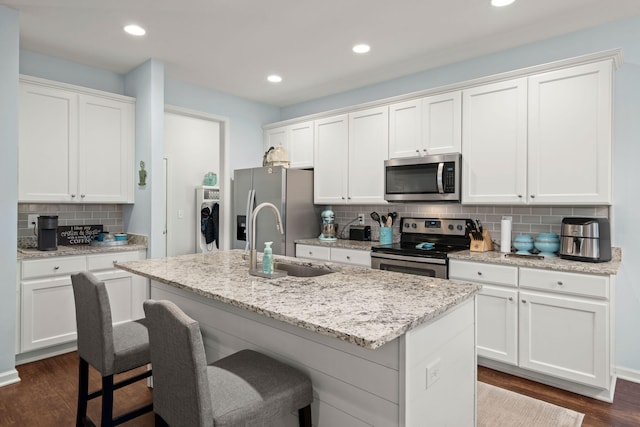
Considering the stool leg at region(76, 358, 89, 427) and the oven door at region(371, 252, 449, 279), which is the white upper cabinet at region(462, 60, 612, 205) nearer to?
the oven door at region(371, 252, 449, 279)

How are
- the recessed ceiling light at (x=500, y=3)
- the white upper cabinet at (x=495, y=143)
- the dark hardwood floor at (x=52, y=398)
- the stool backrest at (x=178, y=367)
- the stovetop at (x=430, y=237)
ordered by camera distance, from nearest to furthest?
the stool backrest at (x=178, y=367) → the dark hardwood floor at (x=52, y=398) → the recessed ceiling light at (x=500, y=3) → the white upper cabinet at (x=495, y=143) → the stovetop at (x=430, y=237)

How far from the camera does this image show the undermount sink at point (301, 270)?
7.48ft

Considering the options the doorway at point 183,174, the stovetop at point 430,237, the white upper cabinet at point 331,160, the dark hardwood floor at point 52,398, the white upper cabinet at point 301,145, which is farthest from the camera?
the doorway at point 183,174

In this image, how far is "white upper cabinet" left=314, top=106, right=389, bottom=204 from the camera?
3.89 m

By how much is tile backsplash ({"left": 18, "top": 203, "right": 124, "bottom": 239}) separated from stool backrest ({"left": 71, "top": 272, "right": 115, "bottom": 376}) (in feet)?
7.41

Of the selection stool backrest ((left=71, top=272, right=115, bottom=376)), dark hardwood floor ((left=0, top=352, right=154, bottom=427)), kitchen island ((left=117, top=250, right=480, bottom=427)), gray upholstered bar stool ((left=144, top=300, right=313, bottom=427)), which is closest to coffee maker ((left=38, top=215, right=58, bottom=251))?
dark hardwood floor ((left=0, top=352, right=154, bottom=427))

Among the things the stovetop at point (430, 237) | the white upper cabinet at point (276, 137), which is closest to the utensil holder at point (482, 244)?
Answer: the stovetop at point (430, 237)

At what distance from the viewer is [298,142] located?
4.62m

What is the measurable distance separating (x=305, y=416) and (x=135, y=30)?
311cm

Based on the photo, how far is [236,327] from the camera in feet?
5.99

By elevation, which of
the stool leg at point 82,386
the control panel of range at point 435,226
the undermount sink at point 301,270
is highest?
the control panel of range at point 435,226

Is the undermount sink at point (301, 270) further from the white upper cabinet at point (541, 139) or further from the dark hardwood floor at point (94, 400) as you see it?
the white upper cabinet at point (541, 139)

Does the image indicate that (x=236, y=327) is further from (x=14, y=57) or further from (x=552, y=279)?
(x=14, y=57)

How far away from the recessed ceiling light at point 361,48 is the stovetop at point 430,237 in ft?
5.61
